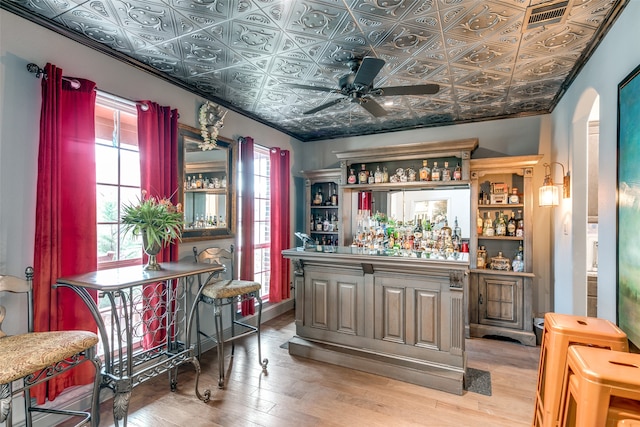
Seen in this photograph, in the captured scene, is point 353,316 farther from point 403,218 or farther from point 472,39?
point 472,39

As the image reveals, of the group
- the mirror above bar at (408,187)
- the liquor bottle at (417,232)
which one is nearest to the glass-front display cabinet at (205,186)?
the mirror above bar at (408,187)

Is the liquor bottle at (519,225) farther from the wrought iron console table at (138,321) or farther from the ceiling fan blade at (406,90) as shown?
the wrought iron console table at (138,321)

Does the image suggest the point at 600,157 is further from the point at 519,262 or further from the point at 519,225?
the point at 519,262

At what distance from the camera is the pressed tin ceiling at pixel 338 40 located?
200cm

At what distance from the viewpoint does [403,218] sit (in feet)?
15.1

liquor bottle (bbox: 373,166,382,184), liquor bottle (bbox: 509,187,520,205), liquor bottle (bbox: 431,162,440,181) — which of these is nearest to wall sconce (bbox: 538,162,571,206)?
liquor bottle (bbox: 509,187,520,205)

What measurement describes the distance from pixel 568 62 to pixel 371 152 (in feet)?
7.64

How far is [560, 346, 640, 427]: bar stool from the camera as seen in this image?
1.14m

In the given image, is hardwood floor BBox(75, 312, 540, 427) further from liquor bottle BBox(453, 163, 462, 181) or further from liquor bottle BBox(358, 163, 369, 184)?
liquor bottle BBox(358, 163, 369, 184)

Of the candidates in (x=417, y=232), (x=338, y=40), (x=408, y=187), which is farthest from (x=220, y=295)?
(x=408, y=187)

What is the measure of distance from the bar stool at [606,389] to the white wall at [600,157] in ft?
3.19

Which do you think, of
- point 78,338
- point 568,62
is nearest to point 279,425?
point 78,338

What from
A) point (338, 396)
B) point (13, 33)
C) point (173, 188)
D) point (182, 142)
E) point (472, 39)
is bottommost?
point (338, 396)

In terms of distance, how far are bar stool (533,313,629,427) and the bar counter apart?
0.89 metres
